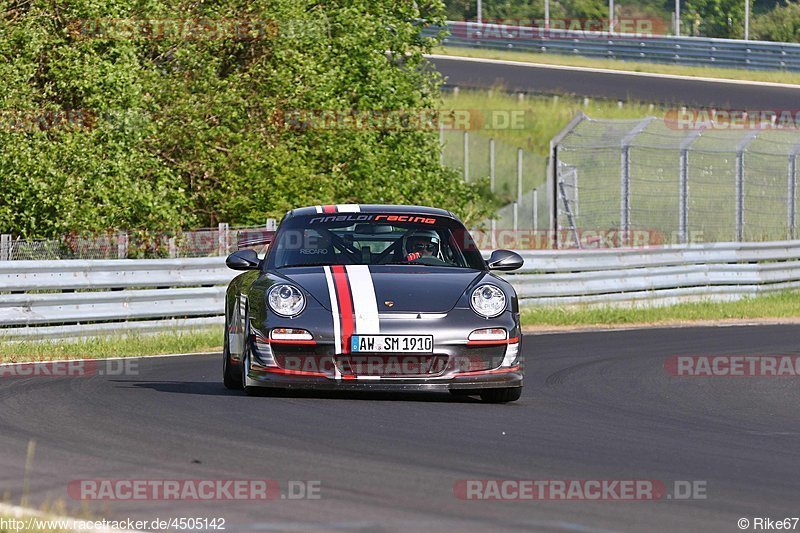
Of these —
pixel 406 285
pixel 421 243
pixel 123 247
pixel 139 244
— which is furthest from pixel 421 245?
pixel 139 244

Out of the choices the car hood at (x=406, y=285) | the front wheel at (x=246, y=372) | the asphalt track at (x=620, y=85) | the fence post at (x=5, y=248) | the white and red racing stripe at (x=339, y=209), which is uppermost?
the asphalt track at (x=620, y=85)

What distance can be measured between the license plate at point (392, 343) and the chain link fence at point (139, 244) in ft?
24.8

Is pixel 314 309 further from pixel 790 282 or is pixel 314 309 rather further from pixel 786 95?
pixel 786 95

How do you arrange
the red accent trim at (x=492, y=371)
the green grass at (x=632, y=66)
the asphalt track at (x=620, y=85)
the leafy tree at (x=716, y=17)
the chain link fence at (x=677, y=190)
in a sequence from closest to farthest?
the red accent trim at (x=492, y=371) < the chain link fence at (x=677, y=190) < the asphalt track at (x=620, y=85) < the green grass at (x=632, y=66) < the leafy tree at (x=716, y=17)

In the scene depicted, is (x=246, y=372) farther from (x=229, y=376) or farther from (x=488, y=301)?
(x=488, y=301)

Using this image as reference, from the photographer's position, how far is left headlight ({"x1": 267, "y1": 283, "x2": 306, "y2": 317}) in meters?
9.13

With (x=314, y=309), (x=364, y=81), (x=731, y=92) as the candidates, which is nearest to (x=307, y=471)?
(x=314, y=309)

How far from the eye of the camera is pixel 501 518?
211 inches

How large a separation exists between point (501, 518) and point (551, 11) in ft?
202

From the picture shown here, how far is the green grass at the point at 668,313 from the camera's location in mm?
19359

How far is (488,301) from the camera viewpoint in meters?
9.34

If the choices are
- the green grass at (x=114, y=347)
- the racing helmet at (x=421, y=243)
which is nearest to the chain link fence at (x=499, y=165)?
the green grass at (x=114, y=347)

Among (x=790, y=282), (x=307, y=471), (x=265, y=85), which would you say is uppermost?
(x=265, y=85)

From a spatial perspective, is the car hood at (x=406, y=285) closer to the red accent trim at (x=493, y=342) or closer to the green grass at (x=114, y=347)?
the red accent trim at (x=493, y=342)
